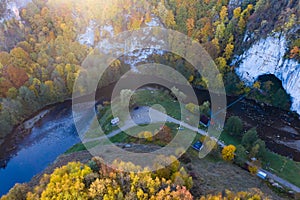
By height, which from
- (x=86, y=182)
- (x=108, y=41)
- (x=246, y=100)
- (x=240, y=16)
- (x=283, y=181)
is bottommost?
(x=86, y=182)

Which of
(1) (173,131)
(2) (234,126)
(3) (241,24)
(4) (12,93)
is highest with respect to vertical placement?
(3) (241,24)

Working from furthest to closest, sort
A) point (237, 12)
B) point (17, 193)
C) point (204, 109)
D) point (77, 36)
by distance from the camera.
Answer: point (77, 36), point (237, 12), point (204, 109), point (17, 193)

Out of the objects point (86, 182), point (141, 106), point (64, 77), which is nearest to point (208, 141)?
point (141, 106)

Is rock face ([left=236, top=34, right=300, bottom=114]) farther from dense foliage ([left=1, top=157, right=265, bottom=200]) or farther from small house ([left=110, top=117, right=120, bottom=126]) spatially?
dense foliage ([left=1, top=157, right=265, bottom=200])

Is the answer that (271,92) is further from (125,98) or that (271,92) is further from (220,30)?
(125,98)

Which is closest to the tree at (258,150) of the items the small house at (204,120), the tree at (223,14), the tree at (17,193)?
the small house at (204,120)

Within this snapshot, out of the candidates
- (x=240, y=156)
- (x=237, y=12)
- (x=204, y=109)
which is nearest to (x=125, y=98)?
(x=204, y=109)

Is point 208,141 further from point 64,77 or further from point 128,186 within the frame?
point 64,77
